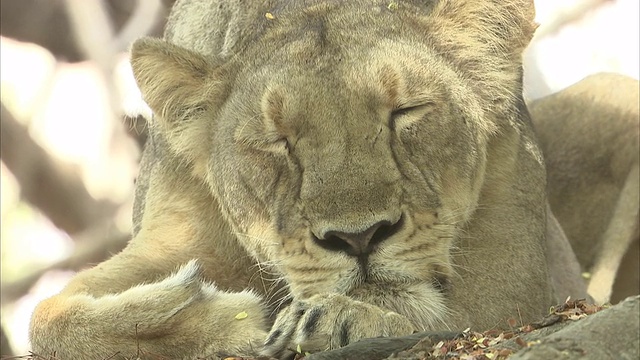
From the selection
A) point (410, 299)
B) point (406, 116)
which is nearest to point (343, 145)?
point (406, 116)

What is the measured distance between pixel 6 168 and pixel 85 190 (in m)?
0.86

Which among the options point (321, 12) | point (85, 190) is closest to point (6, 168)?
point (85, 190)

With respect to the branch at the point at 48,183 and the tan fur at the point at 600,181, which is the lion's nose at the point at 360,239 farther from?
the branch at the point at 48,183

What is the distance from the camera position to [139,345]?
505 cm

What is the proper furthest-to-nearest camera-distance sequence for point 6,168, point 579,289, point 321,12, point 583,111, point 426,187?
1. point 6,168
2. point 583,111
3. point 579,289
4. point 321,12
5. point 426,187

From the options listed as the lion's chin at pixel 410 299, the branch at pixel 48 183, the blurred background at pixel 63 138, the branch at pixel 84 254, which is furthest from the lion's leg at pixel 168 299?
the branch at pixel 48 183

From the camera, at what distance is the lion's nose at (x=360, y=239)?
4.68m

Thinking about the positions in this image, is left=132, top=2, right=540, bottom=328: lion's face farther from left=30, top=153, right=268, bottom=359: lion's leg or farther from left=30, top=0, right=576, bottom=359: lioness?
left=30, top=153, right=268, bottom=359: lion's leg

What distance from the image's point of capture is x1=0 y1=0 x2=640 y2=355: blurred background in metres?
12.1

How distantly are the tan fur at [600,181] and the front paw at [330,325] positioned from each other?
14.3ft

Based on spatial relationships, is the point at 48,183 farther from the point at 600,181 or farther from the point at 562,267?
the point at 562,267

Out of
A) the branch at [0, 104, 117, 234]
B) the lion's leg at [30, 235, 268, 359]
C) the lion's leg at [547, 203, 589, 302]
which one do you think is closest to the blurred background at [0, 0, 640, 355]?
the branch at [0, 104, 117, 234]

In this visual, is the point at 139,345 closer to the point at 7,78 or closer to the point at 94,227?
the point at 94,227

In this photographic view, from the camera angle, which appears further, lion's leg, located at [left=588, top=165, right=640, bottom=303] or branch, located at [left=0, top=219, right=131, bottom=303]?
branch, located at [left=0, top=219, right=131, bottom=303]
